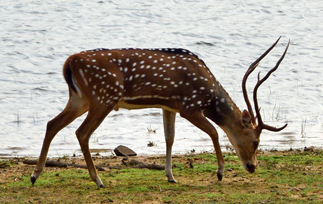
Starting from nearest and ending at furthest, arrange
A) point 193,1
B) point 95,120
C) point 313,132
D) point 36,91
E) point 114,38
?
point 95,120 < point 313,132 < point 36,91 < point 114,38 < point 193,1

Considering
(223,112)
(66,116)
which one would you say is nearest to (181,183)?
(223,112)

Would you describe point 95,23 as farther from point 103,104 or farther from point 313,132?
point 103,104

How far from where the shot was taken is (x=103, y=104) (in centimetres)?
664

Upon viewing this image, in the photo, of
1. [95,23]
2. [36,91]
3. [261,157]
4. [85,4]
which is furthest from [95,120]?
[85,4]

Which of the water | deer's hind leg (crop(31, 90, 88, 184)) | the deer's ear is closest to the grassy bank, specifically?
deer's hind leg (crop(31, 90, 88, 184))

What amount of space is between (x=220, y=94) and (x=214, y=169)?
1026 mm

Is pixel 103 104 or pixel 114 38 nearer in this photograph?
pixel 103 104

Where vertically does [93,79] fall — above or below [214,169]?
above

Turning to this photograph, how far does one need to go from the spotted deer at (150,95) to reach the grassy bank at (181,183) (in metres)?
0.22

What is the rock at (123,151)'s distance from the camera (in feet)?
28.3

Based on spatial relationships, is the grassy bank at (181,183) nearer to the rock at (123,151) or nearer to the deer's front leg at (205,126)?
the deer's front leg at (205,126)

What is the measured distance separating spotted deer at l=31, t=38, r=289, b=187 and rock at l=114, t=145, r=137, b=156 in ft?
4.91

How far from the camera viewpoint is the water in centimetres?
1009

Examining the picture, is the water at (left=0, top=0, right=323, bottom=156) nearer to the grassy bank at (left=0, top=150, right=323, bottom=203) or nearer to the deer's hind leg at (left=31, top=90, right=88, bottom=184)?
the grassy bank at (left=0, top=150, right=323, bottom=203)
